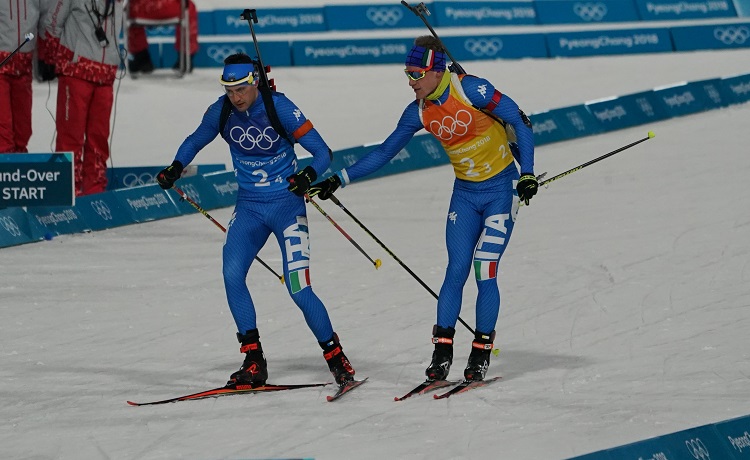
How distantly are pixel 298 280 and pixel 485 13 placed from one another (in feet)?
55.4

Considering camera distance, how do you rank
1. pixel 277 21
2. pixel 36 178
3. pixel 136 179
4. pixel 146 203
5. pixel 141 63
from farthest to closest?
pixel 277 21, pixel 141 63, pixel 136 179, pixel 146 203, pixel 36 178

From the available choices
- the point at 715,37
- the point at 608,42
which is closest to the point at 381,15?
the point at 608,42

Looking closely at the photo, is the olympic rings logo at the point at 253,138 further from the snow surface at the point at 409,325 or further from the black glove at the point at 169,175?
the snow surface at the point at 409,325

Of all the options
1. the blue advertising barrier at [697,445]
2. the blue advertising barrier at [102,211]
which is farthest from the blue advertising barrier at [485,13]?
the blue advertising barrier at [697,445]

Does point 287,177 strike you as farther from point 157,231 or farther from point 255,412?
point 157,231

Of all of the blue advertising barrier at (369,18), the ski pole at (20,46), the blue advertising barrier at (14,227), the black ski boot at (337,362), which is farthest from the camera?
the blue advertising barrier at (369,18)

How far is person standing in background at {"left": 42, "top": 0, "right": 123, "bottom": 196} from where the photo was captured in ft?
42.8

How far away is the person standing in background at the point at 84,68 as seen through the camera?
13.1m

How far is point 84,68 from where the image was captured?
516 inches

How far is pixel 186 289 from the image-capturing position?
11414 millimetres

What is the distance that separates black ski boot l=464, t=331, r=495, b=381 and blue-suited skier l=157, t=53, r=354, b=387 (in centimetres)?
67

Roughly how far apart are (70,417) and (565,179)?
817 cm

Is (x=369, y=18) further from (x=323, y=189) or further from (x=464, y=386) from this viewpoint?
(x=464, y=386)

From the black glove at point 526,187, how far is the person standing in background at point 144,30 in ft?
43.1
